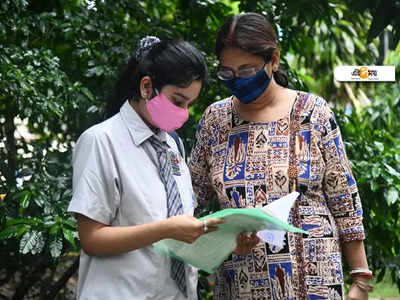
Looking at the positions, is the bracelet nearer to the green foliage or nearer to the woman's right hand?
the woman's right hand

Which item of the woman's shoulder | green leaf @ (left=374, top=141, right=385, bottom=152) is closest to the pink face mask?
the woman's shoulder

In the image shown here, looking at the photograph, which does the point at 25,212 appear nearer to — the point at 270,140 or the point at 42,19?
the point at 42,19

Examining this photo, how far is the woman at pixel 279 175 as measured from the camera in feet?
8.11

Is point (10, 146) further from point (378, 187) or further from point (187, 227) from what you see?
point (187, 227)

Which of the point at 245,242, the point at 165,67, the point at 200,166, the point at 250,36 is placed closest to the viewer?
the point at 165,67

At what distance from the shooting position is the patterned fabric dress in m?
2.47

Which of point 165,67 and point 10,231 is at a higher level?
point 165,67

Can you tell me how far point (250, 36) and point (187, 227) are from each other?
86 centimetres

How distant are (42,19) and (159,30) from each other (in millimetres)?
658

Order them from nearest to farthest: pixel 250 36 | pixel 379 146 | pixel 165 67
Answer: pixel 165 67
pixel 250 36
pixel 379 146

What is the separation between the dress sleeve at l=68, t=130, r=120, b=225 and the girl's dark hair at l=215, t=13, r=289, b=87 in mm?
689

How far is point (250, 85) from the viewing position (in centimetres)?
257

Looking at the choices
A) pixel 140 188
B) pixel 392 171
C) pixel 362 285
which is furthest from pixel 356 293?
pixel 392 171

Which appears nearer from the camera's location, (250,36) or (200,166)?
(250,36)
